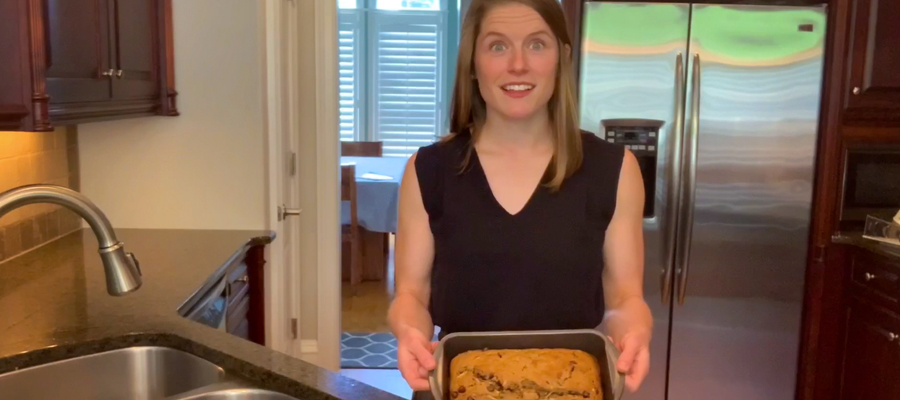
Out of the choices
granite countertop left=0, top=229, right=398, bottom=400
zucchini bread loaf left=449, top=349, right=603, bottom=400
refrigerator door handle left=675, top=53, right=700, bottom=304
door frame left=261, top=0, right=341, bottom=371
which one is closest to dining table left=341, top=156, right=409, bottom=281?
door frame left=261, top=0, right=341, bottom=371

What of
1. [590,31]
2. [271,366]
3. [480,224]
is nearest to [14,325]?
[271,366]

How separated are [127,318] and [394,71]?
497cm

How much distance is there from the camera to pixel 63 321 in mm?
1442

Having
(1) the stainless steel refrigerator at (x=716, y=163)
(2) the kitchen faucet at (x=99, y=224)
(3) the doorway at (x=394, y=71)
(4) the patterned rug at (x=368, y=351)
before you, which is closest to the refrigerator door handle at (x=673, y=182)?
(1) the stainless steel refrigerator at (x=716, y=163)

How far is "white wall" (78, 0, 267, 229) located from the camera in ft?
7.91

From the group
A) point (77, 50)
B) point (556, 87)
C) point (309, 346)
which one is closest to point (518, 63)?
point (556, 87)

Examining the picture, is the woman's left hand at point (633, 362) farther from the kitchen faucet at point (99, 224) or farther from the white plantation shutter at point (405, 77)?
the white plantation shutter at point (405, 77)

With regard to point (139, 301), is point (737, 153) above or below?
above

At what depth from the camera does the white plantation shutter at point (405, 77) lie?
621cm

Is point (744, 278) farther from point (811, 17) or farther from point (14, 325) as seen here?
point (14, 325)

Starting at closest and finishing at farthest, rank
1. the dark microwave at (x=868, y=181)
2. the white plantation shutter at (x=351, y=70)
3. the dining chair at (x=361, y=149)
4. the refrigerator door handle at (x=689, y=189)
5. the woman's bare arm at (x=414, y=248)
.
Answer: the woman's bare arm at (x=414, y=248) → the refrigerator door handle at (x=689, y=189) → the dark microwave at (x=868, y=181) → the dining chair at (x=361, y=149) → the white plantation shutter at (x=351, y=70)

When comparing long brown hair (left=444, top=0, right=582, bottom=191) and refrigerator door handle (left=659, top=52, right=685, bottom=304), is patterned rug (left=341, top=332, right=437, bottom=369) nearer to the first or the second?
refrigerator door handle (left=659, top=52, right=685, bottom=304)

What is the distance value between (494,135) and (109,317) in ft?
2.72

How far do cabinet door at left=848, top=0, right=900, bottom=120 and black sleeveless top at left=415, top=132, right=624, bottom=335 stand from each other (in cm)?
173
